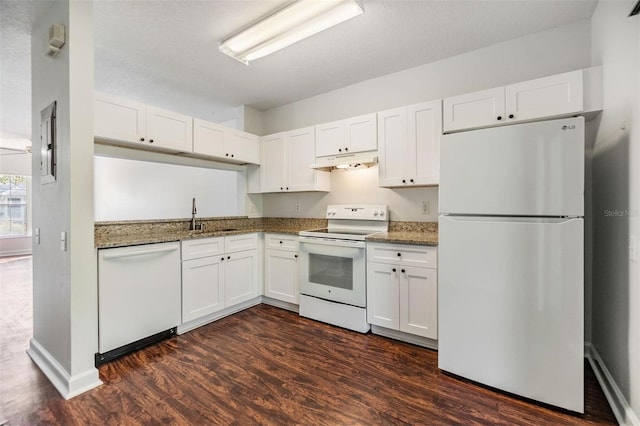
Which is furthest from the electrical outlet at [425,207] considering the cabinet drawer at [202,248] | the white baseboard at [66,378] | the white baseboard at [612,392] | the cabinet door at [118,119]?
the white baseboard at [66,378]

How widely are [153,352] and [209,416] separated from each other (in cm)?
104

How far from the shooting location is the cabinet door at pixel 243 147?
11.5ft

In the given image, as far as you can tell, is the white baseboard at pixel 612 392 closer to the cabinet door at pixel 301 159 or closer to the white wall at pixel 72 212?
the cabinet door at pixel 301 159

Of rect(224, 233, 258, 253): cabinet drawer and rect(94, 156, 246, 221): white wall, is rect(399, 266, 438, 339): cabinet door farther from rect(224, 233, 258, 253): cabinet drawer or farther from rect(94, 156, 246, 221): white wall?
rect(94, 156, 246, 221): white wall

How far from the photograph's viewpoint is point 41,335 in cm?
224

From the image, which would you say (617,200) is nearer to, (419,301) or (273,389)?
(419,301)

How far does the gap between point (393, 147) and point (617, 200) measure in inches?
64.3

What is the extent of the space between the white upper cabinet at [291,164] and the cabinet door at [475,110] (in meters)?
1.49

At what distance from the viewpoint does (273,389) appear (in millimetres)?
1908

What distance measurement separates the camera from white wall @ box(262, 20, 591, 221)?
7.84 feet

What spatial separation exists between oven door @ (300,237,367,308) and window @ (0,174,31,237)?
8.04 meters

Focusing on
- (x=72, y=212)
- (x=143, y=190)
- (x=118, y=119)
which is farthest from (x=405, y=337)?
(x=143, y=190)

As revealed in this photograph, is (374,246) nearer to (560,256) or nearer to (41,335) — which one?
(560,256)

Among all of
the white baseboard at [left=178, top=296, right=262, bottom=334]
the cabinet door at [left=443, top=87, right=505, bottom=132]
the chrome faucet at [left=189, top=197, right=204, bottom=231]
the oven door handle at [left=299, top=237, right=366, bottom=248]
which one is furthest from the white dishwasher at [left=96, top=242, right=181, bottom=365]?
the cabinet door at [left=443, top=87, right=505, bottom=132]
